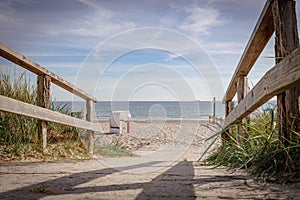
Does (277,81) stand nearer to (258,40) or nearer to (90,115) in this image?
(258,40)

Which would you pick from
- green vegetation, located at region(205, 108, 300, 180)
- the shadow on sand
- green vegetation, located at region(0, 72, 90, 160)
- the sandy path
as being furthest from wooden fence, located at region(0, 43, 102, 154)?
green vegetation, located at region(205, 108, 300, 180)

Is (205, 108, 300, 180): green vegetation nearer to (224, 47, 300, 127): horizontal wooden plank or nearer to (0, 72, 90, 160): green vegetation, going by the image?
(224, 47, 300, 127): horizontal wooden plank

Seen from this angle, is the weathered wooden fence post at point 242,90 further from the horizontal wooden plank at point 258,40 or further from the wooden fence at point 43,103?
the wooden fence at point 43,103

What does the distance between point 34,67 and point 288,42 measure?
2912mm

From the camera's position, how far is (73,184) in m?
2.18

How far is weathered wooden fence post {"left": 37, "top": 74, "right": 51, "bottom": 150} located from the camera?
4230 mm

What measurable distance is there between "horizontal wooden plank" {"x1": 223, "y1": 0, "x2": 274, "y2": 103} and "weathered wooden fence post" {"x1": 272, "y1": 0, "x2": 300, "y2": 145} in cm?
13

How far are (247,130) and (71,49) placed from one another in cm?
691

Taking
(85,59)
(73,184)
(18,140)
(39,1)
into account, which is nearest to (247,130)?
(73,184)

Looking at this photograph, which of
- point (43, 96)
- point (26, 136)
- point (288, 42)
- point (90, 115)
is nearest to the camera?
point (288, 42)

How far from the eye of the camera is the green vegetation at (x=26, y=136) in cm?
407

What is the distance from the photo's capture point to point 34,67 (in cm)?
388

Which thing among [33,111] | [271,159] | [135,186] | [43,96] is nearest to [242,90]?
[271,159]

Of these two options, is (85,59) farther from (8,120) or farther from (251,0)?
(251,0)
